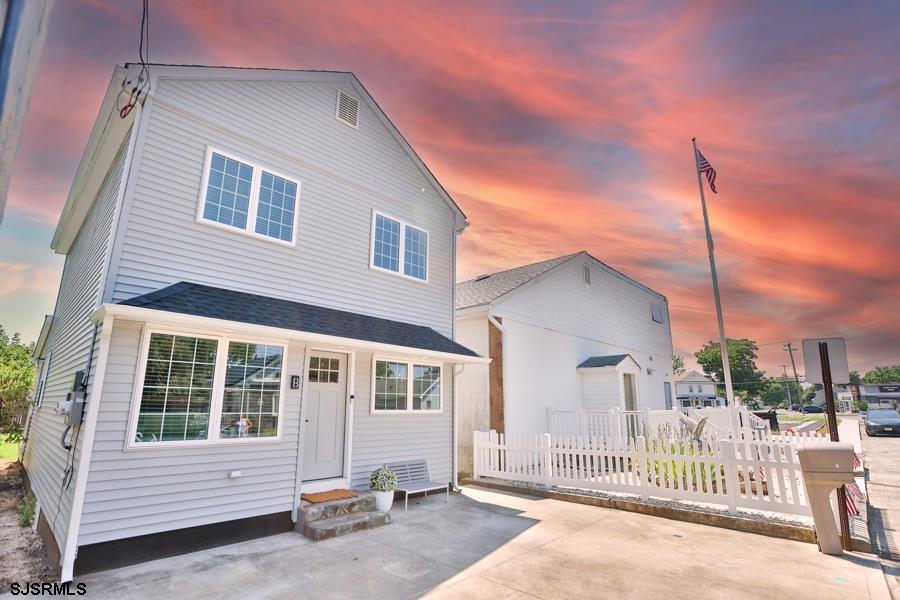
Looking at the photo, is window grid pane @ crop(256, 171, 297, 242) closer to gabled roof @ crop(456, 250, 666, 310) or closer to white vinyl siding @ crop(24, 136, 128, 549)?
white vinyl siding @ crop(24, 136, 128, 549)

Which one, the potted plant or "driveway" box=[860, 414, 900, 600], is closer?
"driveway" box=[860, 414, 900, 600]

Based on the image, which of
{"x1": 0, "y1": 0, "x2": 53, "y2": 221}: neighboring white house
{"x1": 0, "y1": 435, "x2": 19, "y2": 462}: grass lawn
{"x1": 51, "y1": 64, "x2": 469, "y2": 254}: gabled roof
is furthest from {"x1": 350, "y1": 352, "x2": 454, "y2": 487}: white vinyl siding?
{"x1": 0, "y1": 435, "x2": 19, "y2": 462}: grass lawn

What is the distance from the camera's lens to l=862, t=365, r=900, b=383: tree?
5066 inches

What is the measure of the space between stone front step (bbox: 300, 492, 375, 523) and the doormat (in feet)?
0.29

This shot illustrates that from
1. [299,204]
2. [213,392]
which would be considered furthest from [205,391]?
[299,204]

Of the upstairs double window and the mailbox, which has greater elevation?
the upstairs double window

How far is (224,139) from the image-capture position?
7.68 meters

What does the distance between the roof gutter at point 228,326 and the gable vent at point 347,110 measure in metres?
5.15

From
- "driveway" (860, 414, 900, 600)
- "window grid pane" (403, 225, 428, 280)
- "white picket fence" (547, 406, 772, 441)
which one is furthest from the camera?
"white picket fence" (547, 406, 772, 441)

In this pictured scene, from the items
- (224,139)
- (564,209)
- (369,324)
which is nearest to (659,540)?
(369,324)

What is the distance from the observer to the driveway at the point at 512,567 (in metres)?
5.00

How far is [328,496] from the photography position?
7.62 metres

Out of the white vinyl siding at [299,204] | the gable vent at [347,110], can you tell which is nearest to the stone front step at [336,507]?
the white vinyl siding at [299,204]

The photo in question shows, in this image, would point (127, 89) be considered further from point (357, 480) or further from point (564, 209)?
point (564, 209)
